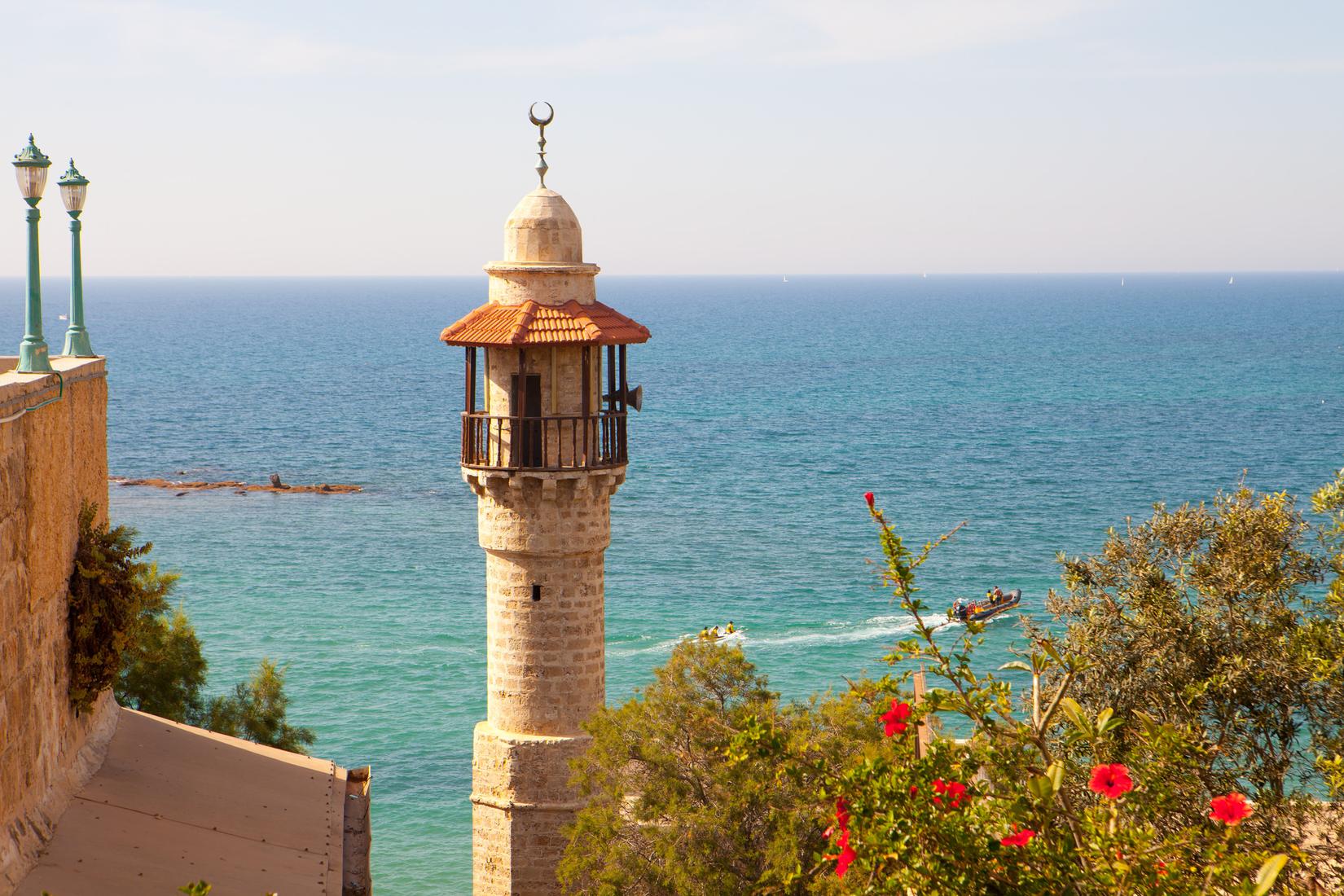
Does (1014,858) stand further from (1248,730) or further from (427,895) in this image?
(427,895)

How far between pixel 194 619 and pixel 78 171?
143 feet

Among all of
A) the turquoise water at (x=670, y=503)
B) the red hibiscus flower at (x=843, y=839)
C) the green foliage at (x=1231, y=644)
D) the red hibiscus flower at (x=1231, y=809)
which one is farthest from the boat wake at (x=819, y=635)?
the red hibiscus flower at (x=1231, y=809)

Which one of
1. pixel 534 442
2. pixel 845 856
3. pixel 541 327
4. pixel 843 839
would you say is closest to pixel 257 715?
pixel 534 442

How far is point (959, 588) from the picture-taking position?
60.9m

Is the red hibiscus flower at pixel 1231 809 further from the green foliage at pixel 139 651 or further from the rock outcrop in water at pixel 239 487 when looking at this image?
the rock outcrop in water at pixel 239 487

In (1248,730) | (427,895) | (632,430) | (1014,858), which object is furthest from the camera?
(632,430)

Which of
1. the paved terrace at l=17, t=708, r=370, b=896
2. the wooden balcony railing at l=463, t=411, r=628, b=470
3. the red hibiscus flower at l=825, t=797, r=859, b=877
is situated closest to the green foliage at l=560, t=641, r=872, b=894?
the paved terrace at l=17, t=708, r=370, b=896

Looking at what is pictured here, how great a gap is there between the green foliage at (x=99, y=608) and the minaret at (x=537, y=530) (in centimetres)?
696

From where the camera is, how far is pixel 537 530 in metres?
23.2

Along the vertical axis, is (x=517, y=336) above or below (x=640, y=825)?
above

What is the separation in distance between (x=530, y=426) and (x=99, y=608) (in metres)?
8.68

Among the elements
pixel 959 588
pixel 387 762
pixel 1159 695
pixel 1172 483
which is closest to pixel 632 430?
pixel 1172 483

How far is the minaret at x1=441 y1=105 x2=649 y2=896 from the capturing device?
23.2 metres

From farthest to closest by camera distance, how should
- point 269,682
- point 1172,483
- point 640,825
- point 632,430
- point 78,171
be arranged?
point 632,430 → point 1172,483 → point 269,682 → point 640,825 → point 78,171
